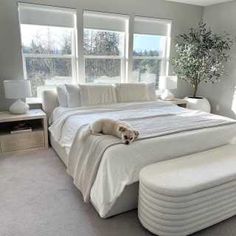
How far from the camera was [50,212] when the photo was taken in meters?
2.06

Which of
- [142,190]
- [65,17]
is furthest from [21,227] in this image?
[65,17]

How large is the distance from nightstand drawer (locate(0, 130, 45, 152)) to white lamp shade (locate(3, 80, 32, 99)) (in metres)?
0.57

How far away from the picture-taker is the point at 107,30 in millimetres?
4047

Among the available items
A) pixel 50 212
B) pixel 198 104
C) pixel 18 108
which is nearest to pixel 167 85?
pixel 198 104

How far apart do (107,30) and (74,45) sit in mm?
672

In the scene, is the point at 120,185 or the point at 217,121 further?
the point at 217,121

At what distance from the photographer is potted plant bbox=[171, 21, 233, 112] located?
4332 mm

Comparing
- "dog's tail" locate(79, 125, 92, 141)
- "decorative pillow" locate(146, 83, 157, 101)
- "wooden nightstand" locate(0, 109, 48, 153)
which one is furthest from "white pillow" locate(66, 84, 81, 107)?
"decorative pillow" locate(146, 83, 157, 101)

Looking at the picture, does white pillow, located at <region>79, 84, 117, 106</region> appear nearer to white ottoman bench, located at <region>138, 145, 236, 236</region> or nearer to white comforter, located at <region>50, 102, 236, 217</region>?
white comforter, located at <region>50, 102, 236, 217</region>

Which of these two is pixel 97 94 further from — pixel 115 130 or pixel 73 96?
pixel 115 130

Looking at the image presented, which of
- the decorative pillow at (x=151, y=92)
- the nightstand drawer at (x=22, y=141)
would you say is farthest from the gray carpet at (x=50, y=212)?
the decorative pillow at (x=151, y=92)

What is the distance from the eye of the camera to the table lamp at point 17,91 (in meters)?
3.17

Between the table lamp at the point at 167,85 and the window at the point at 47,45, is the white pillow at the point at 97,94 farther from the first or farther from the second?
the table lamp at the point at 167,85

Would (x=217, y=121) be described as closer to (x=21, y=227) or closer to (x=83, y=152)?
(x=83, y=152)
